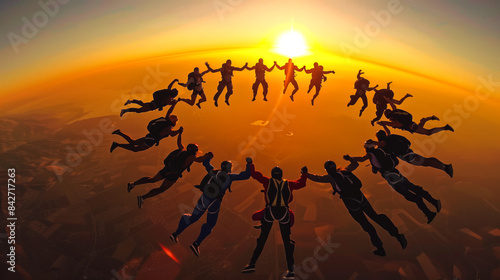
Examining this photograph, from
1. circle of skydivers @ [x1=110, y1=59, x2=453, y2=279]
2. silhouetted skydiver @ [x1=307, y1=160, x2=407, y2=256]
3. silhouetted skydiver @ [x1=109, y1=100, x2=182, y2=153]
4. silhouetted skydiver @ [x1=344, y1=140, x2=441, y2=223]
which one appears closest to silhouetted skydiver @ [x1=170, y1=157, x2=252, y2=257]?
circle of skydivers @ [x1=110, y1=59, x2=453, y2=279]

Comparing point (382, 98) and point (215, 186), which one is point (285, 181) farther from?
point (382, 98)

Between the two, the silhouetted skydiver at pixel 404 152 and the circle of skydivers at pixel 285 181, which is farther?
the silhouetted skydiver at pixel 404 152

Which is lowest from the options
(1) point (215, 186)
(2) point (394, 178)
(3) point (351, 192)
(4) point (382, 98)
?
(1) point (215, 186)

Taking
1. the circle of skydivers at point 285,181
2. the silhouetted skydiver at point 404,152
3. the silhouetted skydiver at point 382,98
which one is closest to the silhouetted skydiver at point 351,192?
the circle of skydivers at point 285,181

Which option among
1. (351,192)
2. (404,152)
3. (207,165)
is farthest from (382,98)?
(207,165)

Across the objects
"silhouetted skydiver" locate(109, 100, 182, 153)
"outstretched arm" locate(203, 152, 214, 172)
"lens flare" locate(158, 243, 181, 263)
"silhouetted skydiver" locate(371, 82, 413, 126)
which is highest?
"silhouetted skydiver" locate(371, 82, 413, 126)

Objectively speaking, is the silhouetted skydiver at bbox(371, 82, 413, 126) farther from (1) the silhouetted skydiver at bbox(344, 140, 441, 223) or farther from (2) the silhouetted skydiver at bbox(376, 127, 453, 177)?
(1) the silhouetted skydiver at bbox(344, 140, 441, 223)

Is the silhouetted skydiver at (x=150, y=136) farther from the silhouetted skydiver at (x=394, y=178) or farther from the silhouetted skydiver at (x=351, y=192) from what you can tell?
the silhouetted skydiver at (x=394, y=178)

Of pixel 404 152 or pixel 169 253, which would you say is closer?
pixel 404 152

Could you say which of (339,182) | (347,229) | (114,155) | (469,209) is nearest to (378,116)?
(339,182)

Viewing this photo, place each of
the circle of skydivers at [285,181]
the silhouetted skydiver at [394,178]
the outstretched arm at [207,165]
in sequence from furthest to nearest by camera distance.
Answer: the silhouetted skydiver at [394,178] < the outstretched arm at [207,165] < the circle of skydivers at [285,181]

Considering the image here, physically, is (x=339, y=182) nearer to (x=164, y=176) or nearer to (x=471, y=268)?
(x=164, y=176)
